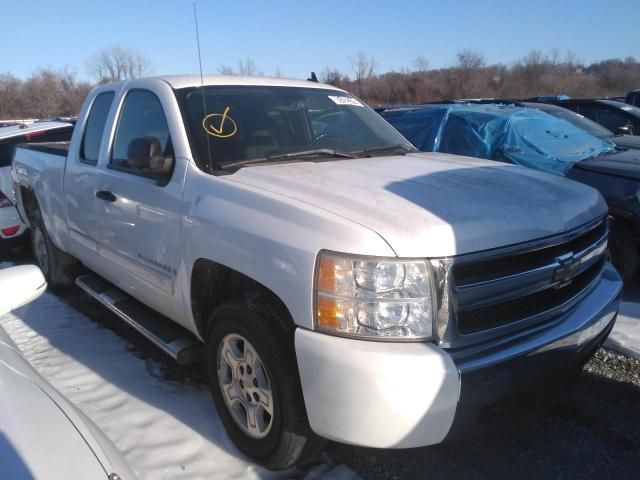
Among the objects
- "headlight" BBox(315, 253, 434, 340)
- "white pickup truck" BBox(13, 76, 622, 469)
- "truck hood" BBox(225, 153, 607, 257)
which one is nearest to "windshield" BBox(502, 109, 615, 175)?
"white pickup truck" BBox(13, 76, 622, 469)

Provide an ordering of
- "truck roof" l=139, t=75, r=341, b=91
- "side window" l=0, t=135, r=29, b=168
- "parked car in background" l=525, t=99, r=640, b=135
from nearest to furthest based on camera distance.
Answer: "truck roof" l=139, t=75, r=341, b=91 < "side window" l=0, t=135, r=29, b=168 < "parked car in background" l=525, t=99, r=640, b=135

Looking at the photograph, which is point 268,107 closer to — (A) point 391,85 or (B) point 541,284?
(B) point 541,284

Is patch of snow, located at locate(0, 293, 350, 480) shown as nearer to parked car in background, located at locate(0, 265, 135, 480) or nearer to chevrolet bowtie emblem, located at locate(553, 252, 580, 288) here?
parked car in background, located at locate(0, 265, 135, 480)

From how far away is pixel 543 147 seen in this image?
5.56 m

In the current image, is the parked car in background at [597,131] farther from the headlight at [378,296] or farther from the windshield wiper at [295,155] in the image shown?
the headlight at [378,296]

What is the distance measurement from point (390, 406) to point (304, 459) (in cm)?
72

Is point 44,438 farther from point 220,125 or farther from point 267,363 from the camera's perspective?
point 220,125

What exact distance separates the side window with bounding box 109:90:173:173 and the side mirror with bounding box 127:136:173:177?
16 cm

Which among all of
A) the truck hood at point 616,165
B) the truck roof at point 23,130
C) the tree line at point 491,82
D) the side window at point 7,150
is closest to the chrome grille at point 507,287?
the truck hood at point 616,165

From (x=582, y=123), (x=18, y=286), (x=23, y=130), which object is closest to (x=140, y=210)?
(x=18, y=286)

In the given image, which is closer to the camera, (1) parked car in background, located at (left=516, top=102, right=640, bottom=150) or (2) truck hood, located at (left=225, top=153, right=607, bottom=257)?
(2) truck hood, located at (left=225, top=153, right=607, bottom=257)

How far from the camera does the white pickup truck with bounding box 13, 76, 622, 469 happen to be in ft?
6.44

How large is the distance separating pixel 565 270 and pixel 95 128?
346 centimetres

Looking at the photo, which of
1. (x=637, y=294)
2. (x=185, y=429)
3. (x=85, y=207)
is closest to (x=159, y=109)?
(x=85, y=207)
